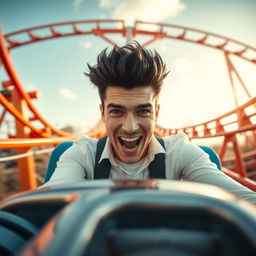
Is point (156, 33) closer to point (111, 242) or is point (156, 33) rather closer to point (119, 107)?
Result: point (119, 107)

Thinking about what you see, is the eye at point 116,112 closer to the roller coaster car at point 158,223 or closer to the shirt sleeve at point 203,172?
the shirt sleeve at point 203,172

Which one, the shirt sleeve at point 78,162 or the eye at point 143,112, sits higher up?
the eye at point 143,112

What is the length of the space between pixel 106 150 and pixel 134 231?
2.33 feet

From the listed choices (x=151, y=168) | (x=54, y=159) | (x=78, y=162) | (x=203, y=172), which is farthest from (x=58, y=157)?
(x=203, y=172)

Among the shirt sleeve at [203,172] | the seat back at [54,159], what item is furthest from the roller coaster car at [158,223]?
the seat back at [54,159]

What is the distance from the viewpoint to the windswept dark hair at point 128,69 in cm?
93

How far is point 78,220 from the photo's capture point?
0.71 ft

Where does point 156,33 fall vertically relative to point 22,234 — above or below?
above

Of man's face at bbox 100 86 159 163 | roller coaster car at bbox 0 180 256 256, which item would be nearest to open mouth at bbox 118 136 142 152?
man's face at bbox 100 86 159 163

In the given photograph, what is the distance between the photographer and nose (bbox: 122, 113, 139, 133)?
0.89m

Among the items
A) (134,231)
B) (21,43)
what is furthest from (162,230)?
(21,43)

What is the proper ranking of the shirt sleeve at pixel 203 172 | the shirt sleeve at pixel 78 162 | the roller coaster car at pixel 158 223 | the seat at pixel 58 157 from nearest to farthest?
the roller coaster car at pixel 158 223, the shirt sleeve at pixel 203 172, the shirt sleeve at pixel 78 162, the seat at pixel 58 157

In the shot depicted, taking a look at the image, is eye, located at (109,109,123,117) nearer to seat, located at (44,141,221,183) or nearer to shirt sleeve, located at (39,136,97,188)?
shirt sleeve, located at (39,136,97,188)

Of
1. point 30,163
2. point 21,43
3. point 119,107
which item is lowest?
point 30,163
